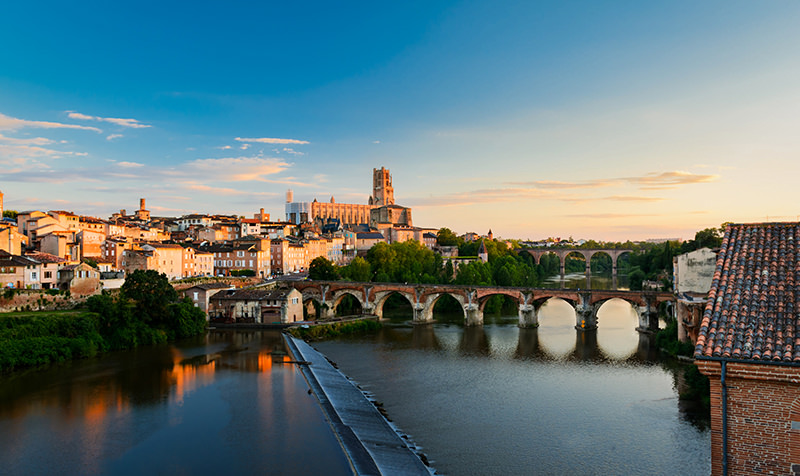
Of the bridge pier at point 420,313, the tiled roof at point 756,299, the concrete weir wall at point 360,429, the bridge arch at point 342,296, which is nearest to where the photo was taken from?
the tiled roof at point 756,299

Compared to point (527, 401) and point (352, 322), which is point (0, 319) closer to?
point (352, 322)

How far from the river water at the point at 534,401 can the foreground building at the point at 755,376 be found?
802 cm

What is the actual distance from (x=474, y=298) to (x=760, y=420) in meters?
33.3

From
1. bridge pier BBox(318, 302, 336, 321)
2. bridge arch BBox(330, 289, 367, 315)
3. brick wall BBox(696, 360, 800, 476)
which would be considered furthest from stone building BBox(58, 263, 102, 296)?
brick wall BBox(696, 360, 800, 476)

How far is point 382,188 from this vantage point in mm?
138375

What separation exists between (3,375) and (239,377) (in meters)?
10.4

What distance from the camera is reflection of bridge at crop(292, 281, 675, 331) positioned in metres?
34.6

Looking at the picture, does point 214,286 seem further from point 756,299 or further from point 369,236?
point 369,236

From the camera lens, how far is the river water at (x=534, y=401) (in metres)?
15.1

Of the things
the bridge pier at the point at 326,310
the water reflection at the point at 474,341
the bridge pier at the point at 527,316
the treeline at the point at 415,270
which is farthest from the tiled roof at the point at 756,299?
the treeline at the point at 415,270

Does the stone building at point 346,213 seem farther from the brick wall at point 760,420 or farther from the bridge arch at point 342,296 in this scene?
the brick wall at point 760,420

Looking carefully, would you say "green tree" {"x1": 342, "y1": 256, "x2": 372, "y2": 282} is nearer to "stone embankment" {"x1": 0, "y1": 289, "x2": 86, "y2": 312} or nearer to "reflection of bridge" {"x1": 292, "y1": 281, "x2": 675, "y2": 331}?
"reflection of bridge" {"x1": 292, "y1": 281, "x2": 675, "y2": 331}

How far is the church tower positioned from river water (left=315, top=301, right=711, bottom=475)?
105 metres

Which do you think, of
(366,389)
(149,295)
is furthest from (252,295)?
(366,389)
